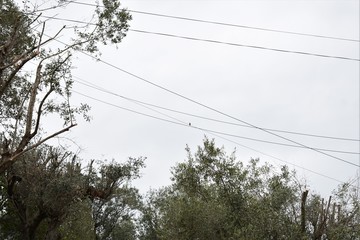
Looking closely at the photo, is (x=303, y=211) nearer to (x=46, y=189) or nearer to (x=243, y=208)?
(x=243, y=208)

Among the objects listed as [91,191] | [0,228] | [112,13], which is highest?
[112,13]

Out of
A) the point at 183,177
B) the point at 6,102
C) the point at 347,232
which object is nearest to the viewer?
the point at 6,102

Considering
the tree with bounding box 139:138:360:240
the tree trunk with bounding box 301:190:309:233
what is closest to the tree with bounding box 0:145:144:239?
the tree with bounding box 139:138:360:240

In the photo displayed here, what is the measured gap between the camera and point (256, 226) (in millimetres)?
28219

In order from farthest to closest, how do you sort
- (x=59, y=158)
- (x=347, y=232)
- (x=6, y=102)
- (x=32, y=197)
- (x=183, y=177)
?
(x=183, y=177) < (x=59, y=158) < (x=32, y=197) < (x=347, y=232) < (x=6, y=102)

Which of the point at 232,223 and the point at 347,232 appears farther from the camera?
the point at 232,223

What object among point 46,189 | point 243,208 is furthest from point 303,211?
point 46,189

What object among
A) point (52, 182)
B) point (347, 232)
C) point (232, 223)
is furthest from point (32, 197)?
point (347, 232)

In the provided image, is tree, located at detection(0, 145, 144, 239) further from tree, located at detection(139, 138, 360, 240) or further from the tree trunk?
the tree trunk

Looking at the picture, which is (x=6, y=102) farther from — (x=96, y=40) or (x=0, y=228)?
(x=0, y=228)

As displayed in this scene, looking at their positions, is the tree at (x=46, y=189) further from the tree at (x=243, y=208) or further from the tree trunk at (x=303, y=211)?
the tree trunk at (x=303, y=211)

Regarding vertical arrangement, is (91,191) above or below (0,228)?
above

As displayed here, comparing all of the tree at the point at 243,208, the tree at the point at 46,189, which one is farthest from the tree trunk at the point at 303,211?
the tree at the point at 46,189

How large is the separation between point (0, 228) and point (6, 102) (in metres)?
17.3
